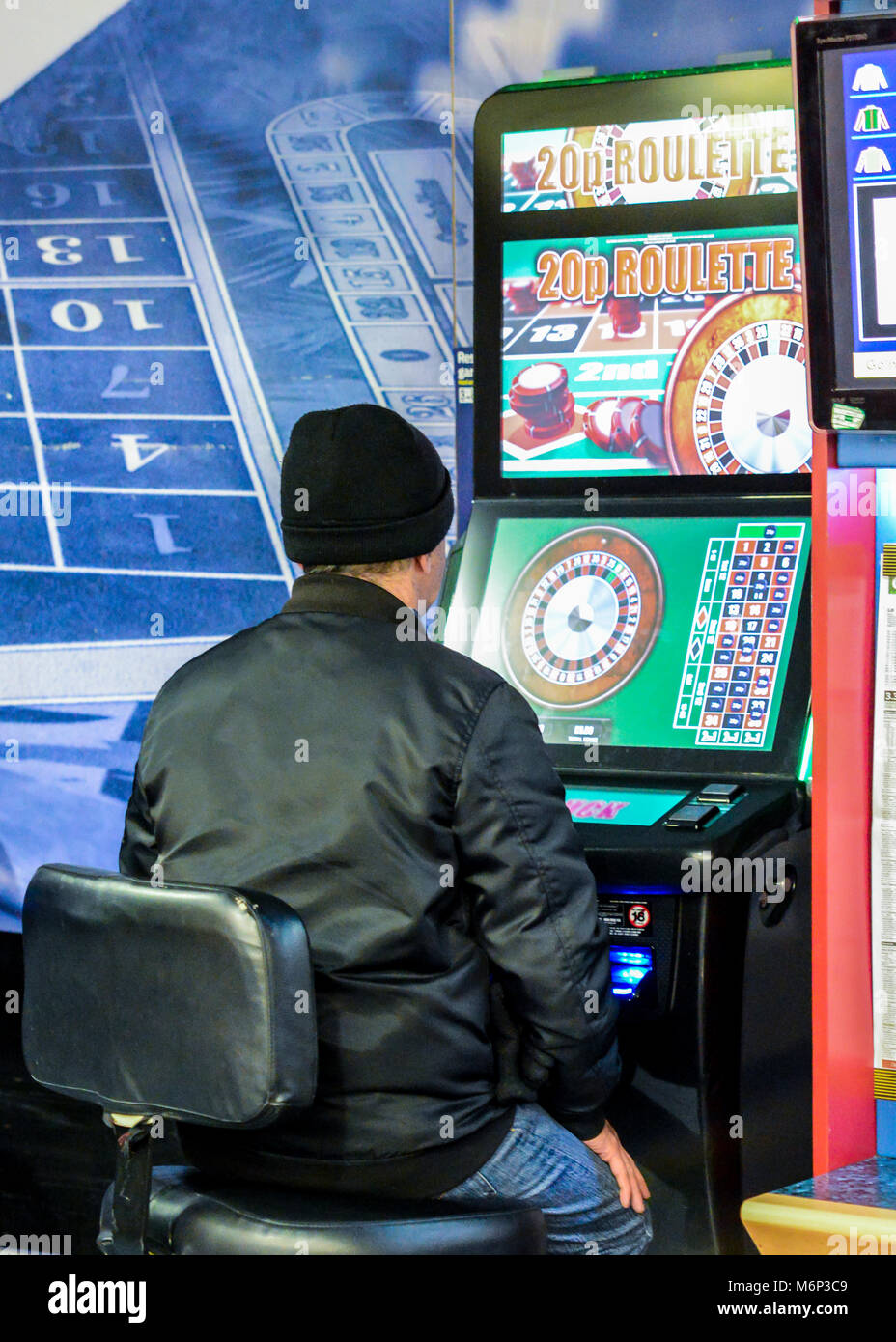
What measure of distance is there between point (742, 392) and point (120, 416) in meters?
1.94

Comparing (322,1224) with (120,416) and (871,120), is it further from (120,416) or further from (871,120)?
(120,416)

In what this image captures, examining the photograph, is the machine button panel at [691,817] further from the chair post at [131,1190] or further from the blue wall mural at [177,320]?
the blue wall mural at [177,320]

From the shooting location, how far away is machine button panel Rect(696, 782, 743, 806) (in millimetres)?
2168

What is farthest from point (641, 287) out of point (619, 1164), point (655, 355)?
point (619, 1164)

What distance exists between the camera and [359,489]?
1.80 m

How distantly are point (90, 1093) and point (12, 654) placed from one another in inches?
Answer: 99.9

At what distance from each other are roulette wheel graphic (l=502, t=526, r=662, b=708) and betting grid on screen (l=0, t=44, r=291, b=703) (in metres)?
1.42

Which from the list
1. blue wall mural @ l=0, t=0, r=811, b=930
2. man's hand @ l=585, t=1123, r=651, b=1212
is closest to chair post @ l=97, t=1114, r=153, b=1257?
man's hand @ l=585, t=1123, r=651, b=1212

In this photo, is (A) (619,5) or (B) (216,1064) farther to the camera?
(A) (619,5)

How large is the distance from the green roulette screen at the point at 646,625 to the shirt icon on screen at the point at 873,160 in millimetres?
918
